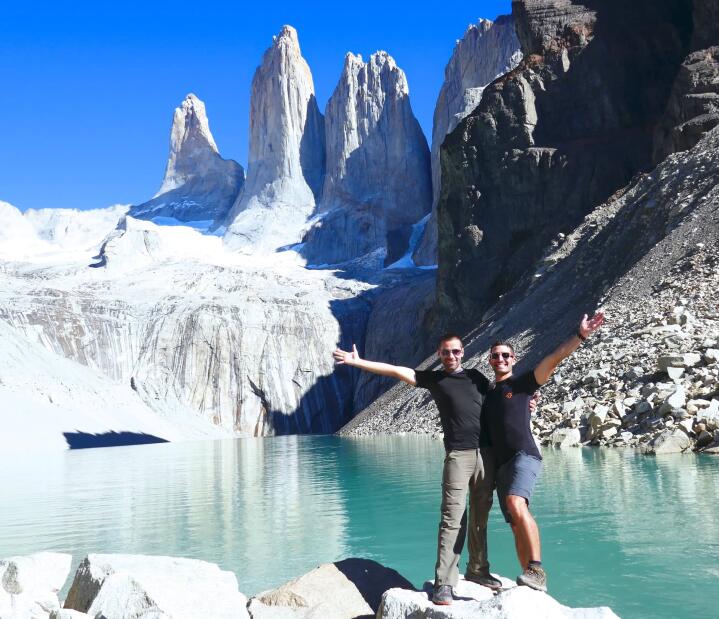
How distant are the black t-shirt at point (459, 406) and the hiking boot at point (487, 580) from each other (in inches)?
40.4

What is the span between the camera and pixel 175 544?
1115cm

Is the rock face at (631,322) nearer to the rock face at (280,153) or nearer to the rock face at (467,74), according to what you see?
the rock face at (467,74)

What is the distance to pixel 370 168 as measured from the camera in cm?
10544

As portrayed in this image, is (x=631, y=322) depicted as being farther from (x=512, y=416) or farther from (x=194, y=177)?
(x=194, y=177)

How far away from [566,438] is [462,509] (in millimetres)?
15627

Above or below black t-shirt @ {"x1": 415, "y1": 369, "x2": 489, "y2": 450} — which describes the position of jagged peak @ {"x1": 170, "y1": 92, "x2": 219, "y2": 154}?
above

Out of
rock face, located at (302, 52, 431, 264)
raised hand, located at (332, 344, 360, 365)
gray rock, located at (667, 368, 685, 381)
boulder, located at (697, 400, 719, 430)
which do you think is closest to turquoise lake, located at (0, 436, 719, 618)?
boulder, located at (697, 400, 719, 430)

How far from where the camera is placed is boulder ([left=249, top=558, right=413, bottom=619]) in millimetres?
6453

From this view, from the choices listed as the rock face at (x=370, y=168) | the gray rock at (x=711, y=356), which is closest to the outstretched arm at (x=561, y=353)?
the gray rock at (x=711, y=356)

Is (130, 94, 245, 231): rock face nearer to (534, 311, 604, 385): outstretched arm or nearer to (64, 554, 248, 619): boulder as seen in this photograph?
(64, 554, 248, 619): boulder

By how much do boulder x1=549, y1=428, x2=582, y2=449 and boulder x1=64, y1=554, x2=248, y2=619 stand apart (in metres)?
15.9

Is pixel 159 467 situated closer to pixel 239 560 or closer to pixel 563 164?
pixel 239 560

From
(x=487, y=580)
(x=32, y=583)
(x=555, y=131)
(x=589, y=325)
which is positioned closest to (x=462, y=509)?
(x=487, y=580)

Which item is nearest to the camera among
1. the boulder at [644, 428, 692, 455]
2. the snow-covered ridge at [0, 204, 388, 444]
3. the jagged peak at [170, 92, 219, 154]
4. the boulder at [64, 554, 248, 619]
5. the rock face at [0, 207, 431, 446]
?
the boulder at [64, 554, 248, 619]
